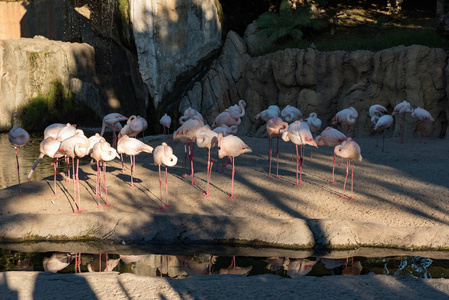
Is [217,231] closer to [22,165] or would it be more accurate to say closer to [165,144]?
[165,144]

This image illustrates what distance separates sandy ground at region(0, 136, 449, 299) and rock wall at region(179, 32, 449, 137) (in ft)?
8.61

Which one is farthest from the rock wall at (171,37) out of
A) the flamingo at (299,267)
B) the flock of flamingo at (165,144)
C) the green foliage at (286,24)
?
the flamingo at (299,267)

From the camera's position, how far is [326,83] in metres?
12.2

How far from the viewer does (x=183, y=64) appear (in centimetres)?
1494

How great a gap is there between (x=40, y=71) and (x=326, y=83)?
31.3ft

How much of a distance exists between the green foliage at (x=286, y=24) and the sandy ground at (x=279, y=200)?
224 inches

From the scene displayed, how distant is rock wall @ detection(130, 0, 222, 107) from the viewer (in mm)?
14547

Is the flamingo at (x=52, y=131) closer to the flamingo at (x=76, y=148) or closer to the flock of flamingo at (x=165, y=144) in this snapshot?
the flock of flamingo at (x=165, y=144)

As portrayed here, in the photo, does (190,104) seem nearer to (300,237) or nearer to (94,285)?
(300,237)

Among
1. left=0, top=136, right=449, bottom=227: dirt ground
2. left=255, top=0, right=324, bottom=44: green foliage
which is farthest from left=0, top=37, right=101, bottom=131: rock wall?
left=0, top=136, right=449, bottom=227: dirt ground

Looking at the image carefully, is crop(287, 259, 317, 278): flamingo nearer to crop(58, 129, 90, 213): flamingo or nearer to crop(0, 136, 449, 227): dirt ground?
crop(0, 136, 449, 227): dirt ground

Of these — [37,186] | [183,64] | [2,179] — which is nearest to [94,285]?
[37,186]

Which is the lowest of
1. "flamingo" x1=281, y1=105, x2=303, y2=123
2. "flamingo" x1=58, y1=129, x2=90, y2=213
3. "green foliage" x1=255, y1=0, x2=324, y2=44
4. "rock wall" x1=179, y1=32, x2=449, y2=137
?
"flamingo" x1=58, y1=129, x2=90, y2=213

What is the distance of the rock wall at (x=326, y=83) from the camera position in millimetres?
10992
